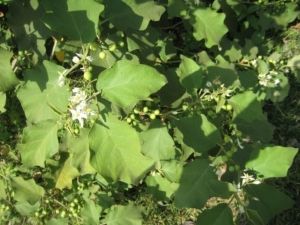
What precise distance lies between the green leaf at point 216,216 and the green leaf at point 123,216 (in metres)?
1.29

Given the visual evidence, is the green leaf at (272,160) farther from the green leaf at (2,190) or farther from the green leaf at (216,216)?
the green leaf at (2,190)

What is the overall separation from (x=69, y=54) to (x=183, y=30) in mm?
1757

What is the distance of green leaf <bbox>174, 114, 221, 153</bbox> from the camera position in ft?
8.49

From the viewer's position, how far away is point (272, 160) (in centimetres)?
269

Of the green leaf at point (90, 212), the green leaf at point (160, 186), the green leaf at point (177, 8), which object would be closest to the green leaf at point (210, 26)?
the green leaf at point (177, 8)

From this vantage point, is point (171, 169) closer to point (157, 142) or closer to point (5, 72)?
point (157, 142)

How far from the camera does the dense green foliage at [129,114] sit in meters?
2.20

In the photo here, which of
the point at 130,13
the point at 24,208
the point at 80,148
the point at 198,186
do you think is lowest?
the point at 24,208

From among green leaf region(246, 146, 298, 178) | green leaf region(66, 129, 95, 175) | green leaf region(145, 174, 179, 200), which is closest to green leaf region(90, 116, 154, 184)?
green leaf region(66, 129, 95, 175)

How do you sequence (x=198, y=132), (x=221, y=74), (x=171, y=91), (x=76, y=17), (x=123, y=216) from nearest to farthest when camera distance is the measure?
(x=76, y=17) < (x=198, y=132) < (x=221, y=74) < (x=171, y=91) < (x=123, y=216)

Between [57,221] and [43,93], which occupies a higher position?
[43,93]

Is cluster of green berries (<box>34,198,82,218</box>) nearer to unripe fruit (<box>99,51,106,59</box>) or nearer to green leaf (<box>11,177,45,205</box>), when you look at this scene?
green leaf (<box>11,177,45,205</box>)

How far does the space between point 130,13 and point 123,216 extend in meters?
1.81

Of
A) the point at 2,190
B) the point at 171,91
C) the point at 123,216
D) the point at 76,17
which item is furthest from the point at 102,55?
the point at 123,216
